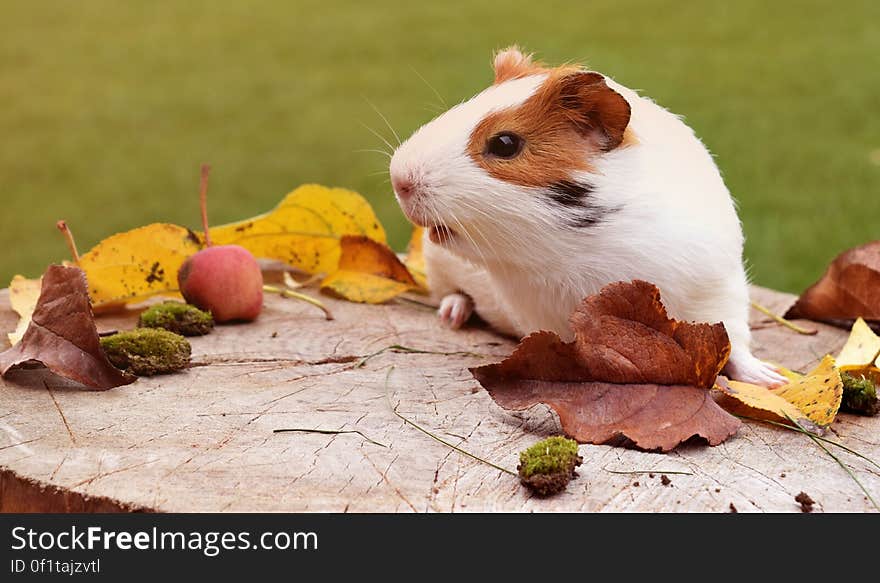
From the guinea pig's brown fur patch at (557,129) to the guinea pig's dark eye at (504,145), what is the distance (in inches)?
0.4

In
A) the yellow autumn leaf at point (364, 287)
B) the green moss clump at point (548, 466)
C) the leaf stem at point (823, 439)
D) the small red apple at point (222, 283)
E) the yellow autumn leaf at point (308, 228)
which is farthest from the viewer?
the yellow autumn leaf at point (308, 228)

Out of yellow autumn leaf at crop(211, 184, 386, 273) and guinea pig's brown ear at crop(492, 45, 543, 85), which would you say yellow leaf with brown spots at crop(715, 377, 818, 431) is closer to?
guinea pig's brown ear at crop(492, 45, 543, 85)

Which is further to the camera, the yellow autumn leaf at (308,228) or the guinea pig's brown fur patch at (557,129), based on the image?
the yellow autumn leaf at (308,228)

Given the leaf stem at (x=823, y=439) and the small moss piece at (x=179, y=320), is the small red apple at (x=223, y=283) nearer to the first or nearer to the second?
the small moss piece at (x=179, y=320)

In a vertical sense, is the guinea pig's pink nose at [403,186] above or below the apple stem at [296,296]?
above

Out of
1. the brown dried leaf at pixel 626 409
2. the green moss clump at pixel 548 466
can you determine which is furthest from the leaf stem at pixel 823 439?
the green moss clump at pixel 548 466

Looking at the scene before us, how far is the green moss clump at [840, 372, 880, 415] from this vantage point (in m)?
2.50

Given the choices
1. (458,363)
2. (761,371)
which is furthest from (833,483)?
(458,363)

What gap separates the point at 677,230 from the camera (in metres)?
2.55

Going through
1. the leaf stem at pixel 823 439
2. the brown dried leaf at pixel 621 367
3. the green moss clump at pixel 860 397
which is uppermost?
the brown dried leaf at pixel 621 367

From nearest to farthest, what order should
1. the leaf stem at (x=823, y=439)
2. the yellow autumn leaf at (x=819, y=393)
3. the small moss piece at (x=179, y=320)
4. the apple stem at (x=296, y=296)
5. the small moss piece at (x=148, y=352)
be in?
the leaf stem at (x=823, y=439)
the yellow autumn leaf at (x=819, y=393)
the small moss piece at (x=148, y=352)
the small moss piece at (x=179, y=320)
the apple stem at (x=296, y=296)

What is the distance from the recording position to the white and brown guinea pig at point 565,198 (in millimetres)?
2469

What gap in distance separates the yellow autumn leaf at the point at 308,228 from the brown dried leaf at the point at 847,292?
156 centimetres

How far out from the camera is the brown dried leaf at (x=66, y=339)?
255 cm
